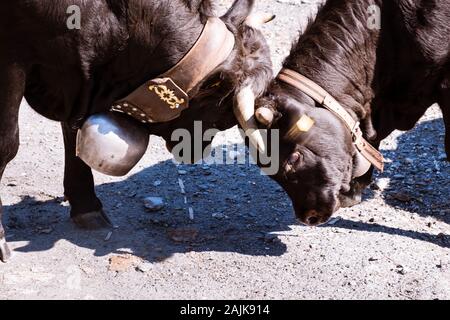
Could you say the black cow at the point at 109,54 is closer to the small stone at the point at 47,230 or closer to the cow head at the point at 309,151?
the cow head at the point at 309,151

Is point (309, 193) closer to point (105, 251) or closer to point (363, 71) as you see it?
point (363, 71)

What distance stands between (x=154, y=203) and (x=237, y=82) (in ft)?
5.78

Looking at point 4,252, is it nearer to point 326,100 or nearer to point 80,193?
point 80,193

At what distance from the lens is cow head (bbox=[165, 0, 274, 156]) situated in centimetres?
500

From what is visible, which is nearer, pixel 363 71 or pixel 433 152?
pixel 363 71

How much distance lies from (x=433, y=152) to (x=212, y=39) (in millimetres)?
3283

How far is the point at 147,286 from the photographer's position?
5.32 m

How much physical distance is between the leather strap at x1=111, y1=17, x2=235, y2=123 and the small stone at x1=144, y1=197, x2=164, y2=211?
1.53 m

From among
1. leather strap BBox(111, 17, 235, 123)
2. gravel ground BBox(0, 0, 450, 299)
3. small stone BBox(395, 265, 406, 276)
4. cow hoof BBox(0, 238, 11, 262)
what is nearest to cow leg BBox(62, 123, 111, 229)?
gravel ground BBox(0, 0, 450, 299)

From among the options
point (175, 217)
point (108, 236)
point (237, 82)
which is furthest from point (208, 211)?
point (237, 82)

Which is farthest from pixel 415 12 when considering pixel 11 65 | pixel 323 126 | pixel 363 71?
pixel 11 65

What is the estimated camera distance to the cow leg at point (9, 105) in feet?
16.7

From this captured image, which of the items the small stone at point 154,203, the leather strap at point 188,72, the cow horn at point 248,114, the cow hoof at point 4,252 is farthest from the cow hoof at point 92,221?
the cow horn at point 248,114

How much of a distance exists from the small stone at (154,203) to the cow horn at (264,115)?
158 cm
